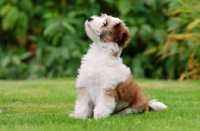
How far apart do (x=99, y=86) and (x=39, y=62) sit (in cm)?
795

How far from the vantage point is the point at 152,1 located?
14.2 meters

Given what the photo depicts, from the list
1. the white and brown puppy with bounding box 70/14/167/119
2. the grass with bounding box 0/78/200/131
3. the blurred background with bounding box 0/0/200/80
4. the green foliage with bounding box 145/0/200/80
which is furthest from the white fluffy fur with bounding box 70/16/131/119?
the blurred background with bounding box 0/0/200/80

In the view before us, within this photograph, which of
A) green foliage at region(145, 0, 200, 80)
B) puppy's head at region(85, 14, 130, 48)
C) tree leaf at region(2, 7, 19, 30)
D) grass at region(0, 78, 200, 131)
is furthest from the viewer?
tree leaf at region(2, 7, 19, 30)

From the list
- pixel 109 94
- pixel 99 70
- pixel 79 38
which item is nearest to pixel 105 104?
pixel 109 94

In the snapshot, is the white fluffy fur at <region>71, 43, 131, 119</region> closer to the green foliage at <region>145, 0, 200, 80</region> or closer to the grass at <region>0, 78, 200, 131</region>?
the grass at <region>0, 78, 200, 131</region>

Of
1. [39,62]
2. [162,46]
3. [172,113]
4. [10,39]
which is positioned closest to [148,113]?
[172,113]

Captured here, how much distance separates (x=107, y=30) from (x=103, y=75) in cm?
59

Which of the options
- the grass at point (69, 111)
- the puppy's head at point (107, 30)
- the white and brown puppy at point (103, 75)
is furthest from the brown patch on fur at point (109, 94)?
the puppy's head at point (107, 30)

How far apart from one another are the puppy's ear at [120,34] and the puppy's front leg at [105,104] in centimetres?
65

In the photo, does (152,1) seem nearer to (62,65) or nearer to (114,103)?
(62,65)

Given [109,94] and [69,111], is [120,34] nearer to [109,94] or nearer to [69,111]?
[109,94]

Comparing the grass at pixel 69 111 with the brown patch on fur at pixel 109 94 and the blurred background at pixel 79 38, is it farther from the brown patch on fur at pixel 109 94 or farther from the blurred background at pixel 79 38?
the blurred background at pixel 79 38

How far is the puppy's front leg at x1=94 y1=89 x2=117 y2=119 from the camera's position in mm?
6852

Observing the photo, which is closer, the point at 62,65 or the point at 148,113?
the point at 148,113
